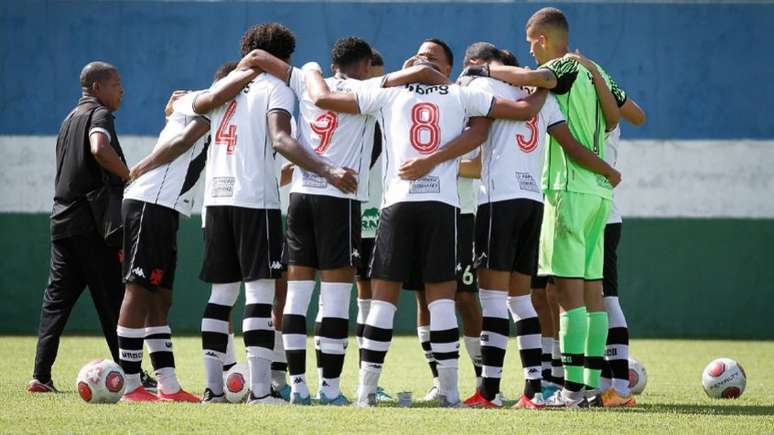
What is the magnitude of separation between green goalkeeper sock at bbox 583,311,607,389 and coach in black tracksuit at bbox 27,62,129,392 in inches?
139

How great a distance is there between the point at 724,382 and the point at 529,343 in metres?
1.96

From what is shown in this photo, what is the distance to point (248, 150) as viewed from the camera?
8.36 meters

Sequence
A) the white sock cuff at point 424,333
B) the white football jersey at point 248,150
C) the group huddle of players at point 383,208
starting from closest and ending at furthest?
the group huddle of players at point 383,208 < the white football jersey at point 248,150 < the white sock cuff at point 424,333


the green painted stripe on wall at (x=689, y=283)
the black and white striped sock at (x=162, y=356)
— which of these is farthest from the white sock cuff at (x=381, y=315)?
the green painted stripe on wall at (x=689, y=283)

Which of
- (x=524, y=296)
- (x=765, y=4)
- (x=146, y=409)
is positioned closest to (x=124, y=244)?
(x=146, y=409)

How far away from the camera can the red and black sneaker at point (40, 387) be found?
30.5 ft

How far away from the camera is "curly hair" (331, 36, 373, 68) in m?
8.61

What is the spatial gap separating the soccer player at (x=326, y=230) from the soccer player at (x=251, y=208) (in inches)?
4.4

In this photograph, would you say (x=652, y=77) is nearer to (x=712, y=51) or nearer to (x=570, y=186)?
(x=712, y=51)

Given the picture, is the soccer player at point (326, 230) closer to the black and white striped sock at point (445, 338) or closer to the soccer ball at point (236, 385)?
the soccer ball at point (236, 385)

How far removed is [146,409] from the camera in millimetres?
7832

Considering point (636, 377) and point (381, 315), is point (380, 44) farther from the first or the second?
point (381, 315)

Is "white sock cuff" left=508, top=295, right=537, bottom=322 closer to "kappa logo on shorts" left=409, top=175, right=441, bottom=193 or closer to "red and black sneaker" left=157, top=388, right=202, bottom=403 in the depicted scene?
"kappa logo on shorts" left=409, top=175, right=441, bottom=193

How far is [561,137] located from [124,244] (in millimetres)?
A: 3019
